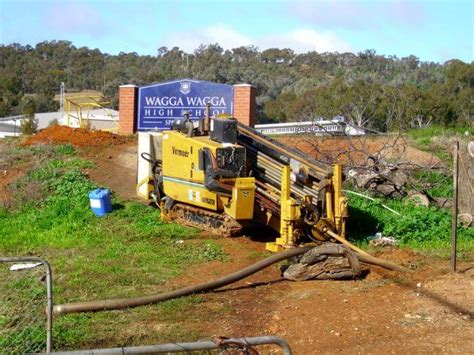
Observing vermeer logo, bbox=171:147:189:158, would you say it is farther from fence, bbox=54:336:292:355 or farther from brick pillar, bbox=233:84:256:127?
fence, bbox=54:336:292:355

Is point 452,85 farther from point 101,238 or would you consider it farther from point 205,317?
point 205,317

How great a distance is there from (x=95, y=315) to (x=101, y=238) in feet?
16.8

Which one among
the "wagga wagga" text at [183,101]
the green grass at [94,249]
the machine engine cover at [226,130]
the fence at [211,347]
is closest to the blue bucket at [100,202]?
the green grass at [94,249]

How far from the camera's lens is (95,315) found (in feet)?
27.2

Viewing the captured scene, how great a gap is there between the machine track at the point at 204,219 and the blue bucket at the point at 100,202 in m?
1.51

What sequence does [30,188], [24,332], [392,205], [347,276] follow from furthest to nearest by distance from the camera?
[30,188] < [392,205] < [347,276] < [24,332]

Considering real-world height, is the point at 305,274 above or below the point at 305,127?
below

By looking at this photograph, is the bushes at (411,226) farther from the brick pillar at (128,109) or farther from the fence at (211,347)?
the brick pillar at (128,109)

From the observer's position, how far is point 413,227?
1300 cm

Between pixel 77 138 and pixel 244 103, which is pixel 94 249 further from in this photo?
pixel 244 103

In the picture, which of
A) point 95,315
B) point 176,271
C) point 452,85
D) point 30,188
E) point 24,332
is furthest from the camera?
point 452,85

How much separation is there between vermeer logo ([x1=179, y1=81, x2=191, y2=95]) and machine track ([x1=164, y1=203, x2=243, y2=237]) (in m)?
8.61

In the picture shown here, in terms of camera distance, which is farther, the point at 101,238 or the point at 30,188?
the point at 30,188

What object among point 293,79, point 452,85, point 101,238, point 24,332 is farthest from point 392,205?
point 293,79
